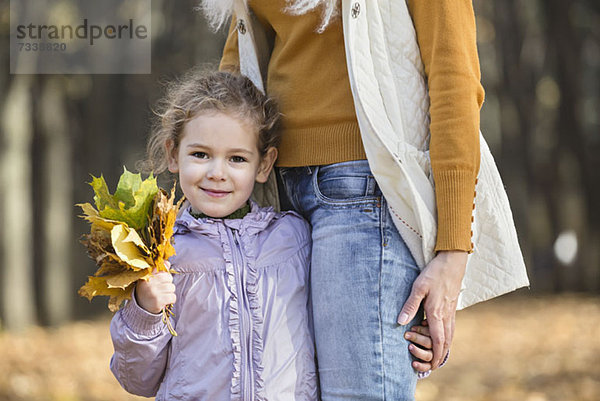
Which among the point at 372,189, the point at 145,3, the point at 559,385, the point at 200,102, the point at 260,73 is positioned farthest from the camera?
the point at 145,3

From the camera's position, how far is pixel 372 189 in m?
1.91

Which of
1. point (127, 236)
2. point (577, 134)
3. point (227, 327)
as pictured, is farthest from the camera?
point (577, 134)

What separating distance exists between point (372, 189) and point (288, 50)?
1.87ft

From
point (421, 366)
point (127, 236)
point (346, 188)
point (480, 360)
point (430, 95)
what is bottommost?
point (480, 360)

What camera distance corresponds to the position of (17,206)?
23.6 feet

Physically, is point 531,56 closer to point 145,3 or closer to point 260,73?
point 145,3

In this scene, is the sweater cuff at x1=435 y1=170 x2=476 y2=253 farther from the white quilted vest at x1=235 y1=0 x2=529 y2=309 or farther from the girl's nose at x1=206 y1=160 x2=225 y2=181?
the girl's nose at x1=206 y1=160 x2=225 y2=181

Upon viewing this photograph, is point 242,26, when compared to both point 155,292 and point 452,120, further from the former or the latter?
point 155,292

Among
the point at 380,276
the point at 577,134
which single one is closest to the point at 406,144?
the point at 380,276

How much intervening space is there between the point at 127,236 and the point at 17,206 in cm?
598

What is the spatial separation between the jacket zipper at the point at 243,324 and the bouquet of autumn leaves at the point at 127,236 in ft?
0.80

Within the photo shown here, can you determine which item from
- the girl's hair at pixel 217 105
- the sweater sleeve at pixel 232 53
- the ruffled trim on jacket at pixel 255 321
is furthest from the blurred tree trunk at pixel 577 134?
the ruffled trim on jacket at pixel 255 321

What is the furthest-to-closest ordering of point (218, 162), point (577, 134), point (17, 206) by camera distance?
point (577, 134) → point (17, 206) → point (218, 162)

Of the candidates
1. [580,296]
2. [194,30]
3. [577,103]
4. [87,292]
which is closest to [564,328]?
[580,296]
